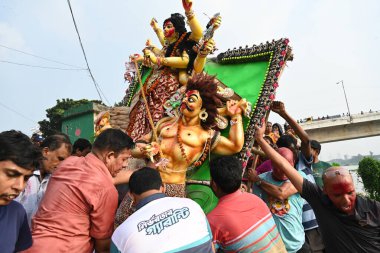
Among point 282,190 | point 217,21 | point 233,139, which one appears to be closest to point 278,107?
point 233,139

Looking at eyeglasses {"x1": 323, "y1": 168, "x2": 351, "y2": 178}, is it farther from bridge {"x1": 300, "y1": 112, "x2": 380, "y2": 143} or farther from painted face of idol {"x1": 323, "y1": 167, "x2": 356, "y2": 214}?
bridge {"x1": 300, "y1": 112, "x2": 380, "y2": 143}

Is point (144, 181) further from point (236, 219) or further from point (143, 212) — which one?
point (236, 219)

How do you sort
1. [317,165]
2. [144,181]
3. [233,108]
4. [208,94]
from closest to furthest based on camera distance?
[144,181], [208,94], [233,108], [317,165]

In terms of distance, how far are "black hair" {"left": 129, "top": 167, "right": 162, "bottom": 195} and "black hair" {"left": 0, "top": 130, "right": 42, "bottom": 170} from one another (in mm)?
583

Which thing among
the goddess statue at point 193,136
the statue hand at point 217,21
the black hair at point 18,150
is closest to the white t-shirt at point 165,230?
the black hair at point 18,150

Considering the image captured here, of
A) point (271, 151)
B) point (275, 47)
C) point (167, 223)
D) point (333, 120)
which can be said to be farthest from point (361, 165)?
point (167, 223)

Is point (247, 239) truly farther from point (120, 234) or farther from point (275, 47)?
point (275, 47)

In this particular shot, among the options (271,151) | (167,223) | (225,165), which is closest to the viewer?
(167,223)

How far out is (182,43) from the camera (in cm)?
416

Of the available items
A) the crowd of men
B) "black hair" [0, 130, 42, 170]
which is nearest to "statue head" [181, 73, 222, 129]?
the crowd of men

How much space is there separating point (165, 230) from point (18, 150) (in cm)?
86

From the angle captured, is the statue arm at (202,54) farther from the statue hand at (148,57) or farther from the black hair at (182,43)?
the statue hand at (148,57)

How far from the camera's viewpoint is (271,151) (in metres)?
2.65

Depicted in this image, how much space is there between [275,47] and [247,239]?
9.18 feet
